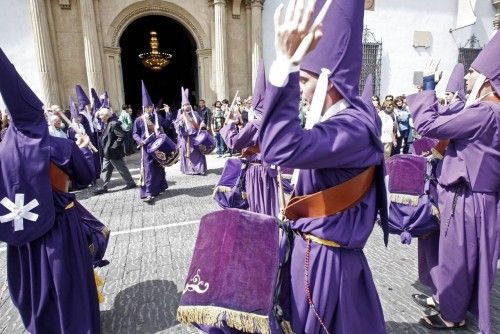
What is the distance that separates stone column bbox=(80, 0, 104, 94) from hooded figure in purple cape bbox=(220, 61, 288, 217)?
9622mm

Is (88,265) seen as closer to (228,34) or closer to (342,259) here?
(342,259)

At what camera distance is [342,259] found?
1.63 m

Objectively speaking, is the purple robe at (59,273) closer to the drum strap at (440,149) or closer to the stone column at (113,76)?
the drum strap at (440,149)

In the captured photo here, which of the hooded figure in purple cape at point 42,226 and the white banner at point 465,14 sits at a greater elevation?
the white banner at point 465,14

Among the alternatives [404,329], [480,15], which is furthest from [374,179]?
[480,15]

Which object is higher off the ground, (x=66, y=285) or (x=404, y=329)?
(x=66, y=285)

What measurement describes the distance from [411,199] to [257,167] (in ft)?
6.20

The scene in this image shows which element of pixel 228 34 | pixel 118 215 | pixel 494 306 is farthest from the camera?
pixel 228 34

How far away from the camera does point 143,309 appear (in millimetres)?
3115

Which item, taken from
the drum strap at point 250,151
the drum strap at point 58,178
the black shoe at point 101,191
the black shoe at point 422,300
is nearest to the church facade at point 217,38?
the black shoe at point 101,191

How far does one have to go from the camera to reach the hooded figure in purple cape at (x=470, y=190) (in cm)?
235

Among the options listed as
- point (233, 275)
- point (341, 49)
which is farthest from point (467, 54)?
point (233, 275)

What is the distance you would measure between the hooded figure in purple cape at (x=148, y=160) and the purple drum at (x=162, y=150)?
5.5 inches

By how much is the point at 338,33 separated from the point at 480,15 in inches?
814
